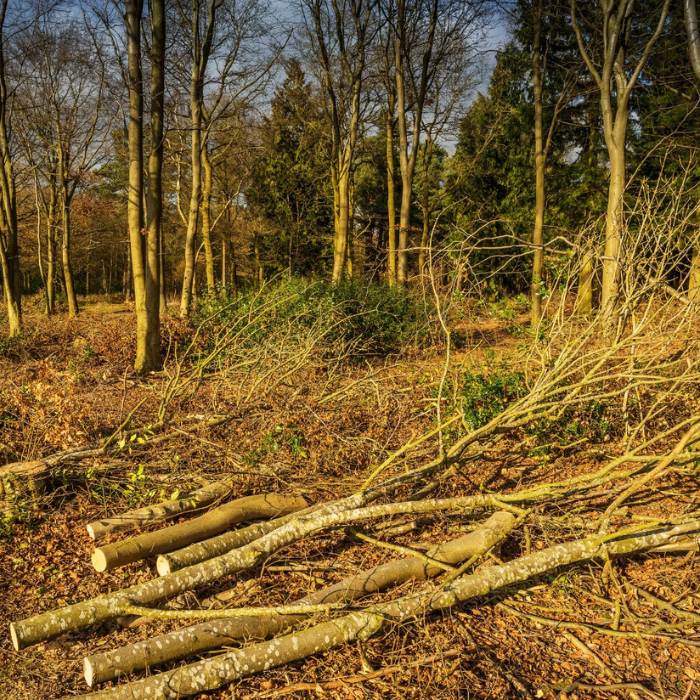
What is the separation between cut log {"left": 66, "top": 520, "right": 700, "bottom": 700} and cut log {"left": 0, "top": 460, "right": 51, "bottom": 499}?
2462mm

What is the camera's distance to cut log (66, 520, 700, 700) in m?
2.84

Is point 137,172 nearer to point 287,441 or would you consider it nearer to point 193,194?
point 193,194

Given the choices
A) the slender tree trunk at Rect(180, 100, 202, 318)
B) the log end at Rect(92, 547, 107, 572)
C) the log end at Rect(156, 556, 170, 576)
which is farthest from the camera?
the slender tree trunk at Rect(180, 100, 202, 318)

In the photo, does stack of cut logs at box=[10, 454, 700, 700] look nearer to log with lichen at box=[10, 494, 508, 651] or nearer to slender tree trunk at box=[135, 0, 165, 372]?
log with lichen at box=[10, 494, 508, 651]

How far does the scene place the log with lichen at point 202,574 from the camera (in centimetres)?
313

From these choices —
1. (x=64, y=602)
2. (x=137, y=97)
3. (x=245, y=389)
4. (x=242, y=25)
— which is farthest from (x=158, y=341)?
(x=242, y=25)

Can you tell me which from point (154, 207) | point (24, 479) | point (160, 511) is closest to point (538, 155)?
point (154, 207)

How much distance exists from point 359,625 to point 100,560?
6.51 ft

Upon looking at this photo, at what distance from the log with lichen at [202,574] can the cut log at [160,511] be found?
1002 millimetres

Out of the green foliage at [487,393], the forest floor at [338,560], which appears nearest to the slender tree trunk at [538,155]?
the forest floor at [338,560]

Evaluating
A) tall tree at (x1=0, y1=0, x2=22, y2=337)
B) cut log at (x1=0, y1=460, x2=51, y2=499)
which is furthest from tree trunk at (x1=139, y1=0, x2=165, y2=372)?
cut log at (x1=0, y1=460, x2=51, y2=499)

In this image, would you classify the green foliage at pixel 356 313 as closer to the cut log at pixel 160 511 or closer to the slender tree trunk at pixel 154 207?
the slender tree trunk at pixel 154 207

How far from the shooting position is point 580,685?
3.01 m

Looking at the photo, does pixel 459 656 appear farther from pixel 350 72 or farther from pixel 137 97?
pixel 350 72
